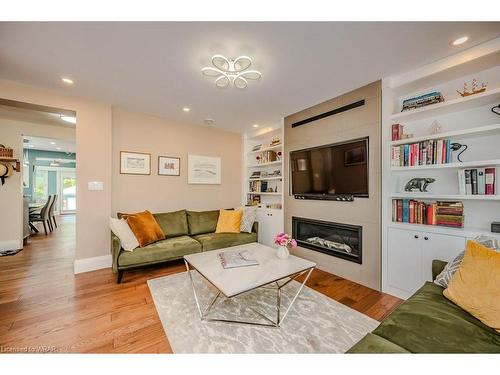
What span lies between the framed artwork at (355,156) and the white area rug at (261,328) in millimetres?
1665

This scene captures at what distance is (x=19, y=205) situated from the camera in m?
3.94

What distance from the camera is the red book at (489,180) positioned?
1.85 m

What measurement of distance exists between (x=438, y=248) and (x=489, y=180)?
75 cm

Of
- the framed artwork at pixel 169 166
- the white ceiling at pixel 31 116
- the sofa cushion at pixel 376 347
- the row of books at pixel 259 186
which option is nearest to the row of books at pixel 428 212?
the sofa cushion at pixel 376 347

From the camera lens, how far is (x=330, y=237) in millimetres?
3096

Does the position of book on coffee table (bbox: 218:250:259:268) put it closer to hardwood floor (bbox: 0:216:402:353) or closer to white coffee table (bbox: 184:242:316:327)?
white coffee table (bbox: 184:242:316:327)

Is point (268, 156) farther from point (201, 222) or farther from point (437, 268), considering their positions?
point (437, 268)

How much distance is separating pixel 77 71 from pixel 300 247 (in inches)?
147

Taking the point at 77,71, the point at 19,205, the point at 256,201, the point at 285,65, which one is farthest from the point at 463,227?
the point at 19,205

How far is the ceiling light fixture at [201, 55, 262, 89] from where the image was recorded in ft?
6.41

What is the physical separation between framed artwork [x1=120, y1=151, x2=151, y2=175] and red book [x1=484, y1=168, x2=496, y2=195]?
170 inches

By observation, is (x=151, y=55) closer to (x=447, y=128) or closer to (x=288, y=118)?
(x=288, y=118)

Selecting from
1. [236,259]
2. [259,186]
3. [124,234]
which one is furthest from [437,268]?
[124,234]
